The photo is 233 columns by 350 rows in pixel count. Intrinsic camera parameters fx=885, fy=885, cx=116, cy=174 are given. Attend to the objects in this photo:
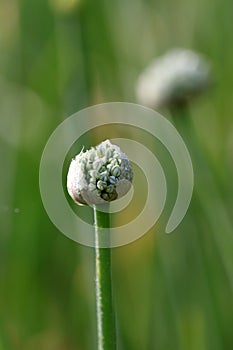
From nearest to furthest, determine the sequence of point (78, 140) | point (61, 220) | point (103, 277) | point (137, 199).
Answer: point (103, 277)
point (78, 140)
point (61, 220)
point (137, 199)

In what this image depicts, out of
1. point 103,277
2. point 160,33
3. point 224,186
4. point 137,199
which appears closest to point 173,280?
point 224,186

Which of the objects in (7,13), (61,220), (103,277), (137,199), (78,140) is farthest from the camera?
(7,13)

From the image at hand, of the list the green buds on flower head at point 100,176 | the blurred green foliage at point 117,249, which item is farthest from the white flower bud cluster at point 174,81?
the green buds on flower head at point 100,176

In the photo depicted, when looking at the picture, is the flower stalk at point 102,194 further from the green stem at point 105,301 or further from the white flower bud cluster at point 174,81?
the white flower bud cluster at point 174,81

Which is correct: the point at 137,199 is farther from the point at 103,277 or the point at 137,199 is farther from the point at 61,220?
the point at 103,277

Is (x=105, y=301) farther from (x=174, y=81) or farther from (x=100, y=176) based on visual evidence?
(x=174, y=81)

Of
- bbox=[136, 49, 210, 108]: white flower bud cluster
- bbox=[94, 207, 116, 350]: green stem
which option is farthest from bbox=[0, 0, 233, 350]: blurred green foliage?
bbox=[94, 207, 116, 350]: green stem

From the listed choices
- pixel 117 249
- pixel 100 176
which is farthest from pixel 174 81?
pixel 100 176
